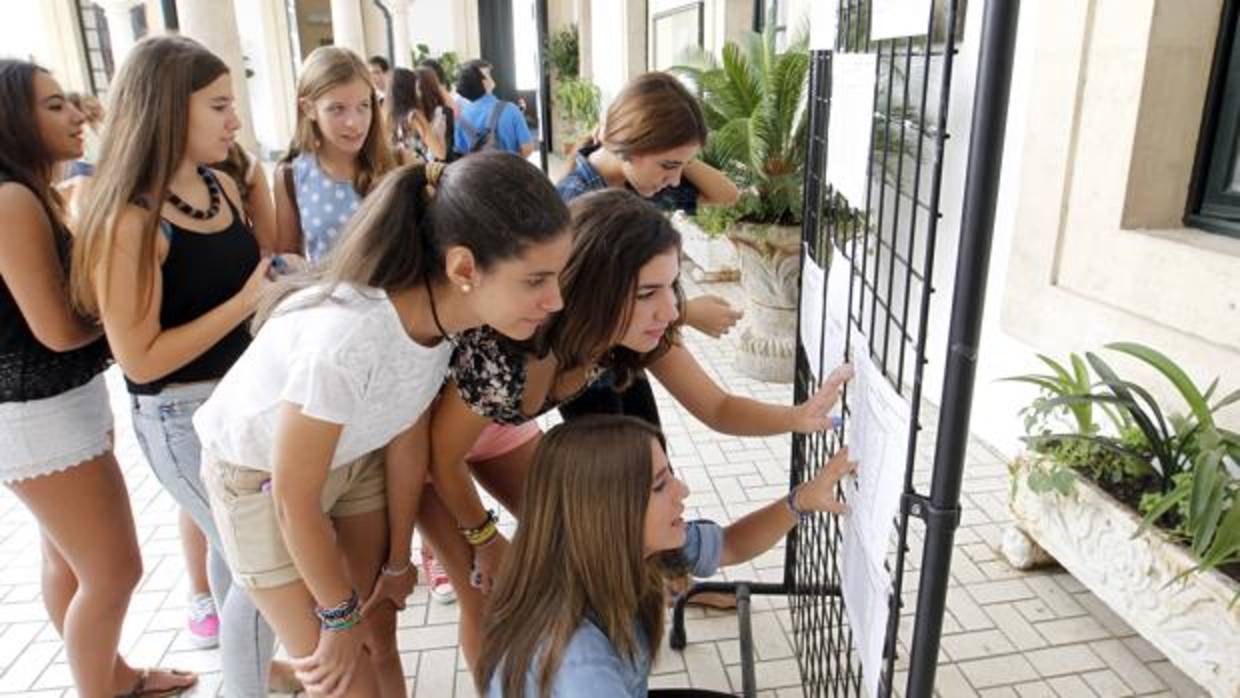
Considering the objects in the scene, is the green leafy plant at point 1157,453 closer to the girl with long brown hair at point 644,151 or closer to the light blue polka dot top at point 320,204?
the girl with long brown hair at point 644,151

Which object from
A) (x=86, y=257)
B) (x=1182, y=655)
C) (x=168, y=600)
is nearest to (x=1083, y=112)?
(x=1182, y=655)

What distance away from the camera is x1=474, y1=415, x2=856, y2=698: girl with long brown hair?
1148 mm

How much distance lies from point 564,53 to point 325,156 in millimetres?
12547

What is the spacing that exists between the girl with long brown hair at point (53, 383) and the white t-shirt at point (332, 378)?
0.46m

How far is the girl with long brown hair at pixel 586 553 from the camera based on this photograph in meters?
1.15

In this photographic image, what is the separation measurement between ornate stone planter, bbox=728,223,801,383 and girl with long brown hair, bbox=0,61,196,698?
274 cm

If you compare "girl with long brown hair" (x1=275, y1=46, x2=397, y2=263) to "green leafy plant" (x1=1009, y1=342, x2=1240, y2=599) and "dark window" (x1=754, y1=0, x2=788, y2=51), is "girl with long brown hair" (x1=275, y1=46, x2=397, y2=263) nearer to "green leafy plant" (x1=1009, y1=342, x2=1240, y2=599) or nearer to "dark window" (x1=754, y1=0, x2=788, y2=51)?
"green leafy plant" (x1=1009, y1=342, x2=1240, y2=599)

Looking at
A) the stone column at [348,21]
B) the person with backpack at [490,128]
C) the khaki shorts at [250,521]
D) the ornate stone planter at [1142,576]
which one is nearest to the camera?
the khaki shorts at [250,521]

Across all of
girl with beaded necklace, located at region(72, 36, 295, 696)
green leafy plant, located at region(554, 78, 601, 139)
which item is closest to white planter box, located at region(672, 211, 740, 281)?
green leafy plant, located at region(554, 78, 601, 139)

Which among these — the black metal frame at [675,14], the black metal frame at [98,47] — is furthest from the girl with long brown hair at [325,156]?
the black metal frame at [98,47]

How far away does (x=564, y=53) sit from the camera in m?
13.8

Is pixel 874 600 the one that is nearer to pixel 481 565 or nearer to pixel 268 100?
pixel 481 565

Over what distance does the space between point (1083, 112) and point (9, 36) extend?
13356 mm

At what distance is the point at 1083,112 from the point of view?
235 cm
